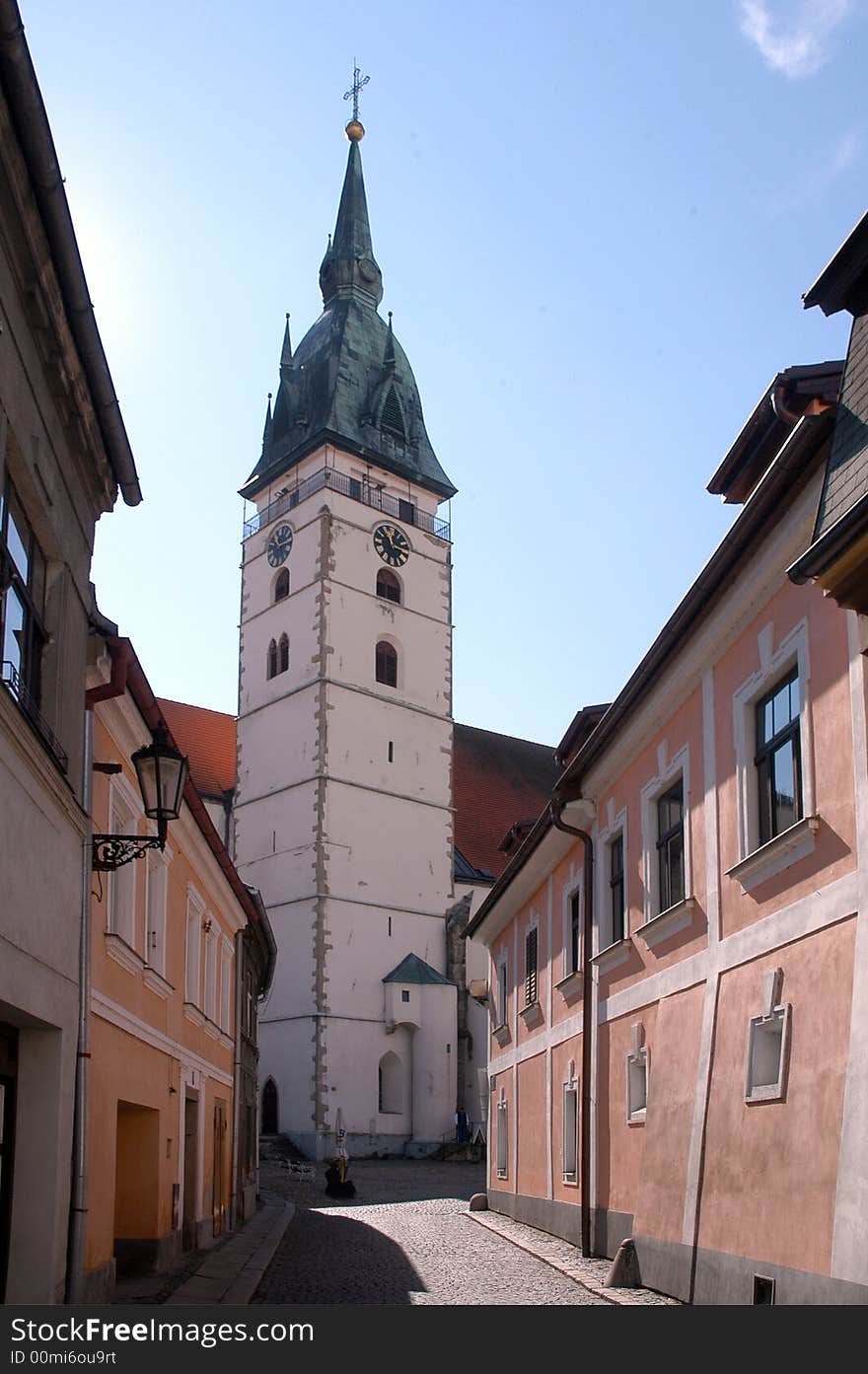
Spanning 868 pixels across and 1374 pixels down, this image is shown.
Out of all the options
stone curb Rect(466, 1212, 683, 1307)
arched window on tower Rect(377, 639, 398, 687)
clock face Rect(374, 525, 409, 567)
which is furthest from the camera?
clock face Rect(374, 525, 409, 567)

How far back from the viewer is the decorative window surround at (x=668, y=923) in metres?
12.0

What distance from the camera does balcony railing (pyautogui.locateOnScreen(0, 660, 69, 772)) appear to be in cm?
736

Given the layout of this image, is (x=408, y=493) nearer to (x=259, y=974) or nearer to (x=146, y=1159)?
(x=259, y=974)

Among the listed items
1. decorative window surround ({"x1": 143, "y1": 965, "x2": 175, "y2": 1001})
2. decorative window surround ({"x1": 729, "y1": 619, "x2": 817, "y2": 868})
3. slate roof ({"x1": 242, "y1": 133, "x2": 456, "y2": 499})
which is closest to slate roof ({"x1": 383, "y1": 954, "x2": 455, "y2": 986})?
slate roof ({"x1": 242, "y1": 133, "x2": 456, "y2": 499})

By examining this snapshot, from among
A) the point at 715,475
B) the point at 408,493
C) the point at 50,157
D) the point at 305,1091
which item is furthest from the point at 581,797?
the point at 408,493

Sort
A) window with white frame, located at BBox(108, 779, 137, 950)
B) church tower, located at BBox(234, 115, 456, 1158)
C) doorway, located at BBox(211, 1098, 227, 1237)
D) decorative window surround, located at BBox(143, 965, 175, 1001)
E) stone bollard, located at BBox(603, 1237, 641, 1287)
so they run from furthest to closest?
church tower, located at BBox(234, 115, 456, 1158)
doorway, located at BBox(211, 1098, 227, 1237)
decorative window surround, located at BBox(143, 965, 175, 1001)
stone bollard, located at BBox(603, 1237, 641, 1287)
window with white frame, located at BBox(108, 779, 137, 950)

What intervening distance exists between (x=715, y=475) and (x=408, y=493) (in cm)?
4385

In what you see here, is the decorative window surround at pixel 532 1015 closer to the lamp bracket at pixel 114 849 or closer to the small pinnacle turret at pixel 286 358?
the lamp bracket at pixel 114 849

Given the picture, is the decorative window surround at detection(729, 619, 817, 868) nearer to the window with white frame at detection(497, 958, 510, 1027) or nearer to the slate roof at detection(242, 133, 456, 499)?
the window with white frame at detection(497, 958, 510, 1027)

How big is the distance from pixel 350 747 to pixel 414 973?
739cm

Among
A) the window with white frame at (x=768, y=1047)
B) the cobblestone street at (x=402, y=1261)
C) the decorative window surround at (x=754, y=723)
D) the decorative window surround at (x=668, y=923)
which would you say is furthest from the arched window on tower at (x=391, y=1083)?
the window with white frame at (x=768, y=1047)

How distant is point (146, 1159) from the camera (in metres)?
14.0

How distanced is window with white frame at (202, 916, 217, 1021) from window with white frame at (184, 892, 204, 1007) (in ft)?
2.22

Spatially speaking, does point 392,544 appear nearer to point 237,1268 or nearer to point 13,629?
point 237,1268
